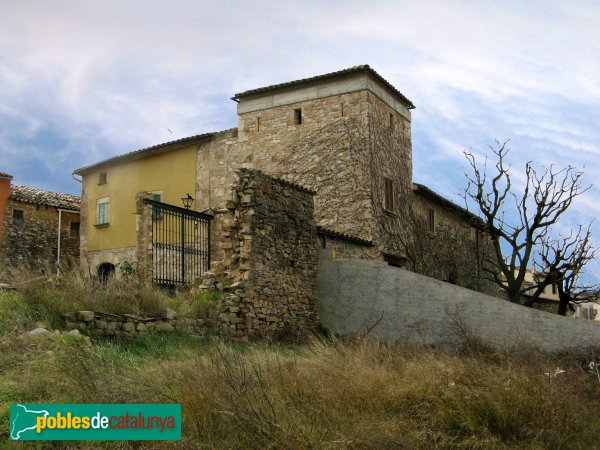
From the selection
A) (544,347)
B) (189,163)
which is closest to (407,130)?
(189,163)

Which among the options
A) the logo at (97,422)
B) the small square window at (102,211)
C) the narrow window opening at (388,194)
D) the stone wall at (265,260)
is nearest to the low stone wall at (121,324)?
the stone wall at (265,260)

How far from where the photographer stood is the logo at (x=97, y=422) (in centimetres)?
575

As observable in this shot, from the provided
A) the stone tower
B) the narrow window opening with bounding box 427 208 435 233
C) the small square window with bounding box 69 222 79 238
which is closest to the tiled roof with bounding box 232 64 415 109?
the stone tower

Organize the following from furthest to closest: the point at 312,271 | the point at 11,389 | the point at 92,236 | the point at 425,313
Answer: the point at 92,236, the point at 312,271, the point at 425,313, the point at 11,389

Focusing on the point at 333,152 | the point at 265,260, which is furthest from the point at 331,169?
the point at 265,260

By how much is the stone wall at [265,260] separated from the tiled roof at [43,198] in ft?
58.7

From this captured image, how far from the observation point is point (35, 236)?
28.3 m

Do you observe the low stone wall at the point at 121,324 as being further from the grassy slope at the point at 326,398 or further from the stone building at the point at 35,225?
the stone building at the point at 35,225

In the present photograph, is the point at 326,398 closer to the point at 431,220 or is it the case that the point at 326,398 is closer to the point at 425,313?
the point at 425,313

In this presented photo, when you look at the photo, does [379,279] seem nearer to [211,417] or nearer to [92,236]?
[211,417]

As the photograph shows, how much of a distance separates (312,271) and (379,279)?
1.62 meters

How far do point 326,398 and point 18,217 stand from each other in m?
25.0

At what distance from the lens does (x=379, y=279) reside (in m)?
14.7

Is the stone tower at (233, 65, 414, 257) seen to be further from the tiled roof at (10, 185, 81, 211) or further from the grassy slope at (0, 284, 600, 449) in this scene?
the tiled roof at (10, 185, 81, 211)
